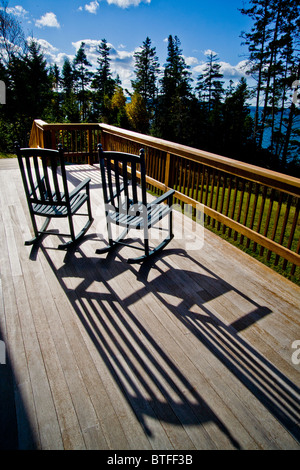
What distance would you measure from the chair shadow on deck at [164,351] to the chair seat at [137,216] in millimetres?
470

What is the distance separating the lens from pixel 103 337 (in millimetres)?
1883

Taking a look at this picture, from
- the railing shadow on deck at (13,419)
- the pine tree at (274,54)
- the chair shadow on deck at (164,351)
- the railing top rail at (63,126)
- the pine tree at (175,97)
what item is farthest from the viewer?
the pine tree at (175,97)

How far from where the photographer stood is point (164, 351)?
1.79 m

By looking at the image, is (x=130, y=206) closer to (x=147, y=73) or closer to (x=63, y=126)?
(x=63, y=126)

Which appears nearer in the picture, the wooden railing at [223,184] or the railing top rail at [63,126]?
the wooden railing at [223,184]

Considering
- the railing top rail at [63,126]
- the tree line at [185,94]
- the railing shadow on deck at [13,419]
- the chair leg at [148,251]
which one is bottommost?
the railing shadow on deck at [13,419]

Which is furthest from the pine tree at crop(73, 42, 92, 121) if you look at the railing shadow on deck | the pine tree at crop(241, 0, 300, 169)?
the railing shadow on deck

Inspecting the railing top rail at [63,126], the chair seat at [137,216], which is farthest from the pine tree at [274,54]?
the chair seat at [137,216]

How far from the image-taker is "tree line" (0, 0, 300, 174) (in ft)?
59.0

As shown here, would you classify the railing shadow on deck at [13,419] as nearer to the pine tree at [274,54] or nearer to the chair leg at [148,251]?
the chair leg at [148,251]

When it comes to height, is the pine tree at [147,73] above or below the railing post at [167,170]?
above

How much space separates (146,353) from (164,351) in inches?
4.8

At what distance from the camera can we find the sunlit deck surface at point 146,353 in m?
1.35

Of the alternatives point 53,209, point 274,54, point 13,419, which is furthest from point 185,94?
point 13,419
